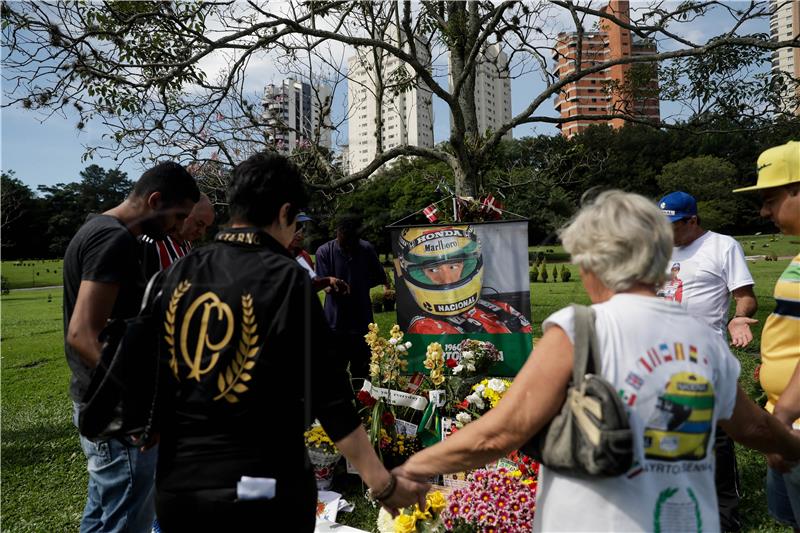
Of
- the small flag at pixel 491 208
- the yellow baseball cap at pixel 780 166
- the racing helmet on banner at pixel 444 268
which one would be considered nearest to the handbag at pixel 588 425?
the yellow baseball cap at pixel 780 166

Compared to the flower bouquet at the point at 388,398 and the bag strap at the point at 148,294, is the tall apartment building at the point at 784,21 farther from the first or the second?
the bag strap at the point at 148,294

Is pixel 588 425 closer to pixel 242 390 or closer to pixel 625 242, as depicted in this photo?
pixel 625 242

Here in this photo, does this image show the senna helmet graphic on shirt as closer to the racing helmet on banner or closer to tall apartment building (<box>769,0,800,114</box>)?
the racing helmet on banner

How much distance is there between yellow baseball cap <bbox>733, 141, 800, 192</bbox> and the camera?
7.25 ft

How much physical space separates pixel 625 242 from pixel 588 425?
1.58 feet

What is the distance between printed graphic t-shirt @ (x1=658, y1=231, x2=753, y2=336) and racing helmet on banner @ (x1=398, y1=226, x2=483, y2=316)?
189cm

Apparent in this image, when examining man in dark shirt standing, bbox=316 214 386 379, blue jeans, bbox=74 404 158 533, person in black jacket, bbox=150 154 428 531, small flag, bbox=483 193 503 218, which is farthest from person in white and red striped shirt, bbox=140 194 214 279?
small flag, bbox=483 193 503 218

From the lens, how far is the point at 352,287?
20.2 ft

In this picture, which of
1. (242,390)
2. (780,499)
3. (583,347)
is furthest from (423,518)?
(583,347)

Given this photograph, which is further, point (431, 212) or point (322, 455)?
point (431, 212)

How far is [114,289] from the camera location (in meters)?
2.31

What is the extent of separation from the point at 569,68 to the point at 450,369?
7.23 meters

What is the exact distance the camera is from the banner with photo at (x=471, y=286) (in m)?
5.14

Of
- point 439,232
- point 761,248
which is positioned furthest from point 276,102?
point 761,248
